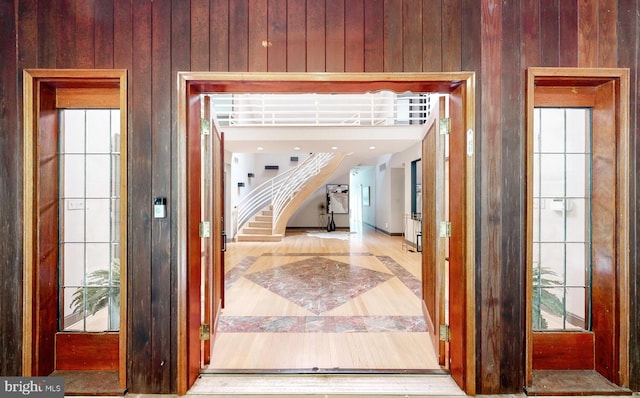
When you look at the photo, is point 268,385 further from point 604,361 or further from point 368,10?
point 368,10

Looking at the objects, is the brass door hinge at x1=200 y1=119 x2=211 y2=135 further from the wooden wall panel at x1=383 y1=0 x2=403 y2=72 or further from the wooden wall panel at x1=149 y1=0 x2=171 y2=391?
the wooden wall panel at x1=383 y1=0 x2=403 y2=72

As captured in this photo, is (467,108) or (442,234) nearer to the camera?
(467,108)

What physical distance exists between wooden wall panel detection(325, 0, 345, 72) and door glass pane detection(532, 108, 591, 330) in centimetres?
158

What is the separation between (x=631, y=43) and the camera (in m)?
1.87

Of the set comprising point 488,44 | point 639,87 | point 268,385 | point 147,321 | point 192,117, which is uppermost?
point 488,44

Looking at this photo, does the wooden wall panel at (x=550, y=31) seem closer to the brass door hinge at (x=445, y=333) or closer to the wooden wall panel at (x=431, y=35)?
the wooden wall panel at (x=431, y=35)

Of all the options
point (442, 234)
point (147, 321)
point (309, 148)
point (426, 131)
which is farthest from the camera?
point (309, 148)

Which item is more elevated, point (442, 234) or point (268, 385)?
point (442, 234)

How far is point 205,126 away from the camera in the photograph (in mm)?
2217

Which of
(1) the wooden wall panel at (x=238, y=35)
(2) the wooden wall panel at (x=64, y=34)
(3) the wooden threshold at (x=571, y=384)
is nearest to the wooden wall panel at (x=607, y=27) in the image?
(3) the wooden threshold at (x=571, y=384)

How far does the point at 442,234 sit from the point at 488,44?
131 cm

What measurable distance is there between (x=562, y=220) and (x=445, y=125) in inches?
47.4

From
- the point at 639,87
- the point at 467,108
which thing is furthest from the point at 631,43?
the point at 467,108

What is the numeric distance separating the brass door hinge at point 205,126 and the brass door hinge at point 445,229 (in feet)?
6.28
